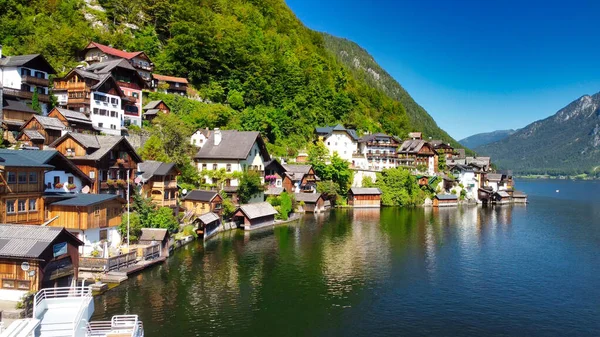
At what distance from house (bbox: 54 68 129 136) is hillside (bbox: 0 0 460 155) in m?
13.9

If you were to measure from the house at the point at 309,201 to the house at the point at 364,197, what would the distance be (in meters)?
11.7

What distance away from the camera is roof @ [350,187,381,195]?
86275 mm

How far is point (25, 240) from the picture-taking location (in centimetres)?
2433

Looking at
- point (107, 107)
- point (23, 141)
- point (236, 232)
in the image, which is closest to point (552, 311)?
point (236, 232)

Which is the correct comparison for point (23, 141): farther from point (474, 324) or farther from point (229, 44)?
point (229, 44)

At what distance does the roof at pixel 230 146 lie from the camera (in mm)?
60688

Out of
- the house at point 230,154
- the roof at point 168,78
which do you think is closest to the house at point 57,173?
the house at point 230,154

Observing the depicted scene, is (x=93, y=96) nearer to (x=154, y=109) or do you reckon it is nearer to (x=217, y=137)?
(x=154, y=109)

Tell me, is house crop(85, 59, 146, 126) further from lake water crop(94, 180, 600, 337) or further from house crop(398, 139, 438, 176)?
house crop(398, 139, 438, 176)

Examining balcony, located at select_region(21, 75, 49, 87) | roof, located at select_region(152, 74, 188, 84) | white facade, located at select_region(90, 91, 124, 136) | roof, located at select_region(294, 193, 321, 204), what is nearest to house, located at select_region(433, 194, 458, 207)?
roof, located at select_region(294, 193, 321, 204)

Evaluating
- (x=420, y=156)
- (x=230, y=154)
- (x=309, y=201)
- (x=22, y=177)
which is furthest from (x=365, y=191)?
(x=22, y=177)

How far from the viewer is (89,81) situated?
54875 mm

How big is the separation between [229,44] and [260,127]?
1031 inches

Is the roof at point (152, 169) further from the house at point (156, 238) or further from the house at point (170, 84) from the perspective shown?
the house at point (170, 84)
